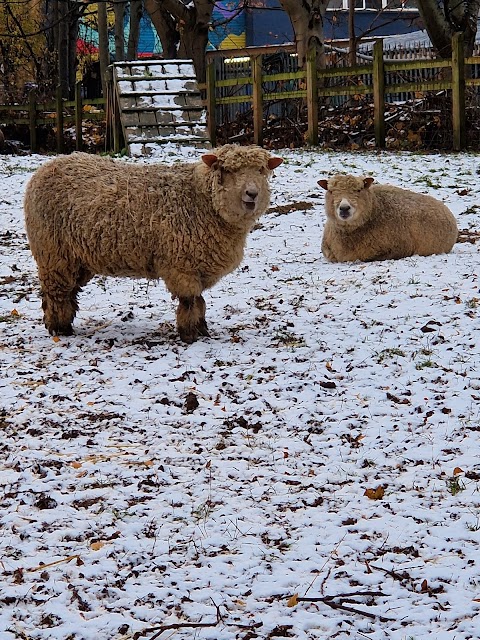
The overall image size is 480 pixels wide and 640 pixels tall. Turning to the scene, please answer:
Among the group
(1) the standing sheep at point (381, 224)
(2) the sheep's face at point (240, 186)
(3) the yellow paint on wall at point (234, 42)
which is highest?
(3) the yellow paint on wall at point (234, 42)

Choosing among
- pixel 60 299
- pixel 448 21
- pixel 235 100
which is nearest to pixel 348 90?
pixel 235 100

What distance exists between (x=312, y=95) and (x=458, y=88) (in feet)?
10.4

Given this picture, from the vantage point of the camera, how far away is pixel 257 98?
18.3 meters

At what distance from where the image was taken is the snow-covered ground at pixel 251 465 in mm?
3467

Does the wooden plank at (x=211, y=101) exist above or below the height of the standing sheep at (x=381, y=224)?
above

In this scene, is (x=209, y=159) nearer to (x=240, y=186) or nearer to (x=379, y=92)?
(x=240, y=186)

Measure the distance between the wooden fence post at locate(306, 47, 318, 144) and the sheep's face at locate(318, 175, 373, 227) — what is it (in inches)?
356

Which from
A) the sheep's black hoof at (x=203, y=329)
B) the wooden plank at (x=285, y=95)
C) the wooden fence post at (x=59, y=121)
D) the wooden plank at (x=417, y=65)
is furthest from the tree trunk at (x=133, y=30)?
the sheep's black hoof at (x=203, y=329)

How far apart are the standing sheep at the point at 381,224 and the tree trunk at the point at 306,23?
11.9 metres

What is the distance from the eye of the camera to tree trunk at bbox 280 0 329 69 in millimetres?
20219

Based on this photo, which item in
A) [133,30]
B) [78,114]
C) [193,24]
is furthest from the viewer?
[133,30]

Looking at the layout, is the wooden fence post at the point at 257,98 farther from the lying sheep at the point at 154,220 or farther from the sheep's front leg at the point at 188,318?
the sheep's front leg at the point at 188,318

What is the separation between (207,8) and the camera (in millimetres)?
22062

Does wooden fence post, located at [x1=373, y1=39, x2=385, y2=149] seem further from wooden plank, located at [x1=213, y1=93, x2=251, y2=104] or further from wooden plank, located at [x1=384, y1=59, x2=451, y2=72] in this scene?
wooden plank, located at [x1=213, y1=93, x2=251, y2=104]
